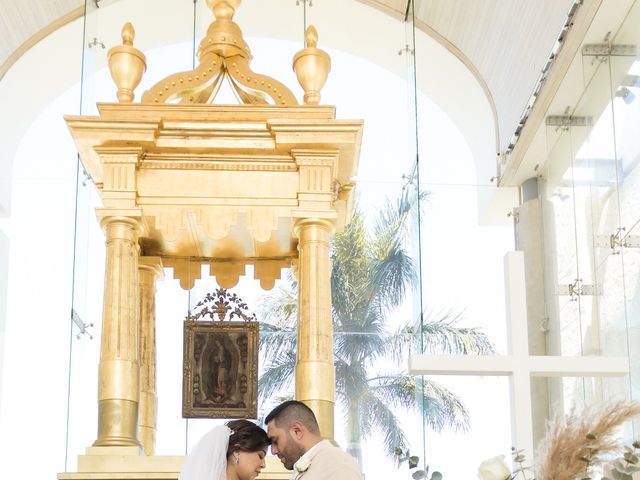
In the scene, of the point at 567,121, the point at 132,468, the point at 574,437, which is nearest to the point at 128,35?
the point at 132,468

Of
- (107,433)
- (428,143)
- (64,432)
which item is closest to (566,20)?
(428,143)

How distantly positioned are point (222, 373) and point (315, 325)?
0.87 m

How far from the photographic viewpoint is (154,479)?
732 centimetres

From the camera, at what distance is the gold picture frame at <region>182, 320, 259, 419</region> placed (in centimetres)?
828

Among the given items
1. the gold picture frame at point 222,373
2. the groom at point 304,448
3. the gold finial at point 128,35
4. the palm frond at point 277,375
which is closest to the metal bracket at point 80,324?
the palm frond at point 277,375

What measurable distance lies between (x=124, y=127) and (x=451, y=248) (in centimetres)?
400

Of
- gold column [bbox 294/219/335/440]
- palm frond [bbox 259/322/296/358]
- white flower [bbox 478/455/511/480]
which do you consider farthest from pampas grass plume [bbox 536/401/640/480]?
palm frond [bbox 259/322/296/358]

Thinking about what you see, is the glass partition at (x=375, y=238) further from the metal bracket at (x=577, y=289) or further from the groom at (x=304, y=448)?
the groom at (x=304, y=448)

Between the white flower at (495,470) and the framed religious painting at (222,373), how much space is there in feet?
17.5

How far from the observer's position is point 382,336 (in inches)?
427

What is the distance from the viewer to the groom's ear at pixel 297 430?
5.05 metres

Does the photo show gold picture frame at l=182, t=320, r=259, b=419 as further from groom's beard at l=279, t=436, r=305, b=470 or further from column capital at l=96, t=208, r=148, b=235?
groom's beard at l=279, t=436, r=305, b=470

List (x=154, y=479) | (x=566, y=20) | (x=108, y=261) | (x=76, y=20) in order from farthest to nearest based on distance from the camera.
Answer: (x=76, y=20), (x=566, y=20), (x=108, y=261), (x=154, y=479)

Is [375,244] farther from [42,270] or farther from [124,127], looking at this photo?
[124,127]
